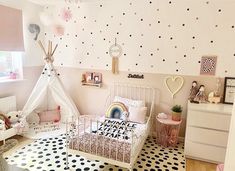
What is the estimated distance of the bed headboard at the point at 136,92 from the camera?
11.3 feet

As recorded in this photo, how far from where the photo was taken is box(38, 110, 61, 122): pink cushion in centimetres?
388

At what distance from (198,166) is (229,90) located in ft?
4.34

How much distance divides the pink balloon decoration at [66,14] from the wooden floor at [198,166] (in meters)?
3.43

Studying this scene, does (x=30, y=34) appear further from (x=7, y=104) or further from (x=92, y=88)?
(x=92, y=88)

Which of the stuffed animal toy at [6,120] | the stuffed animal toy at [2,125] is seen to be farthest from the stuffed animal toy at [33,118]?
the stuffed animal toy at [2,125]

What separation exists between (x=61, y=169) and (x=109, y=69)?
199 centimetres

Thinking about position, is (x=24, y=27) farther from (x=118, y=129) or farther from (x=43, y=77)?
(x=118, y=129)

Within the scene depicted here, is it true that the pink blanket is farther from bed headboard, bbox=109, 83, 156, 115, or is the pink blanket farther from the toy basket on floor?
bed headboard, bbox=109, 83, 156, 115

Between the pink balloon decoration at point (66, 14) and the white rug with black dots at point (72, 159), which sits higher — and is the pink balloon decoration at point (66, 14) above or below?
above

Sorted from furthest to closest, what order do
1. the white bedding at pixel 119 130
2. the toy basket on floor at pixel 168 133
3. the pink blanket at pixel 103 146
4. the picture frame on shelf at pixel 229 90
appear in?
the toy basket on floor at pixel 168 133 → the picture frame on shelf at pixel 229 90 → the white bedding at pixel 119 130 → the pink blanket at pixel 103 146

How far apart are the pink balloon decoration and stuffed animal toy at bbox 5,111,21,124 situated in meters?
2.07

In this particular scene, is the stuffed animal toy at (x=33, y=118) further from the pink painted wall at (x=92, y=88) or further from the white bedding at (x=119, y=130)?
the white bedding at (x=119, y=130)

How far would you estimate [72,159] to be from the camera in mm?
2678

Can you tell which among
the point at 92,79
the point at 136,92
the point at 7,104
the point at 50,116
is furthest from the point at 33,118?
the point at 136,92
